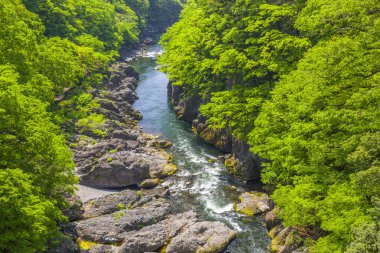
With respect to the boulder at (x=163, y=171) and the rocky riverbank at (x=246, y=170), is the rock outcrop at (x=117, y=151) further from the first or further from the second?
the rocky riverbank at (x=246, y=170)

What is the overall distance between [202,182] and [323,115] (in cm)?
2204

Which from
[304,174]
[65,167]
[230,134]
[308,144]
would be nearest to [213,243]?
[304,174]

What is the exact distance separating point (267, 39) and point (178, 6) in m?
161

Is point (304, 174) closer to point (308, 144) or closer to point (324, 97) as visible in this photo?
A: point (308, 144)

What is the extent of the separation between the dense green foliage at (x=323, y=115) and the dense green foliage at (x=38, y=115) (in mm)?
19388

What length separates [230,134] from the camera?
51.4m

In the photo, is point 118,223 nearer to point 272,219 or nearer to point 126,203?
point 126,203

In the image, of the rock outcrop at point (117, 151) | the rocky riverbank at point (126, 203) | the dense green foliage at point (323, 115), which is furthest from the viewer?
the rock outcrop at point (117, 151)

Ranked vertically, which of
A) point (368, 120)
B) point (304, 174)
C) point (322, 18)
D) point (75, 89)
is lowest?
point (75, 89)

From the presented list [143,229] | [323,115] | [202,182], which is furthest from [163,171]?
[323,115]

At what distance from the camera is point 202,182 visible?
44500 millimetres

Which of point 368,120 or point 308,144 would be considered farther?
point 308,144

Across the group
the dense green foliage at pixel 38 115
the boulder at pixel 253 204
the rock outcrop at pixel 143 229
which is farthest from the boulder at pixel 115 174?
the boulder at pixel 253 204

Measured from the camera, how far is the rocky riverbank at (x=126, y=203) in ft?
105
